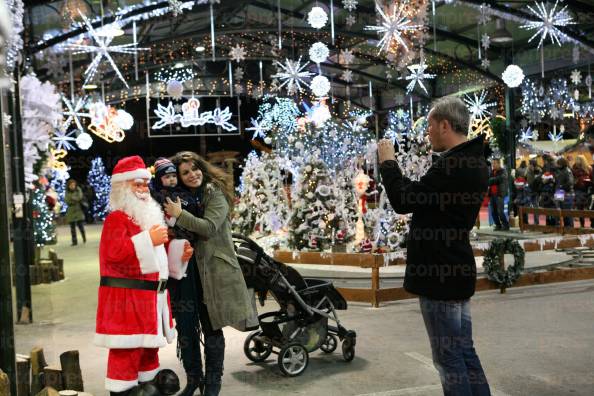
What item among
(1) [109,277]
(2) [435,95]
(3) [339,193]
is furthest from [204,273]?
(2) [435,95]

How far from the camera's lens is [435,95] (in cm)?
2406

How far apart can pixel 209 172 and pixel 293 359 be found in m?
1.54

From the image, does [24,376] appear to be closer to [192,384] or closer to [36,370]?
[36,370]

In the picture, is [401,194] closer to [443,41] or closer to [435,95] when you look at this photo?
[443,41]

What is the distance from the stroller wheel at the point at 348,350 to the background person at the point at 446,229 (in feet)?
6.48

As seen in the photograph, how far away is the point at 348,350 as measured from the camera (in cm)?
522

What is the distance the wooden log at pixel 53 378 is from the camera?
4.17 metres

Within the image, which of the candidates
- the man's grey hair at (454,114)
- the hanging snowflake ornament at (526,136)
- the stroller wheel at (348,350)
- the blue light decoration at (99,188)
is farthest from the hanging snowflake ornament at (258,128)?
the man's grey hair at (454,114)

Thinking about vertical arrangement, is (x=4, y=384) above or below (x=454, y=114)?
below

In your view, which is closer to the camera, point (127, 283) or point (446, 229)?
point (446, 229)

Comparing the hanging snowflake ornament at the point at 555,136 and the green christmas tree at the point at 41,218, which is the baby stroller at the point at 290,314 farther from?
the hanging snowflake ornament at the point at 555,136

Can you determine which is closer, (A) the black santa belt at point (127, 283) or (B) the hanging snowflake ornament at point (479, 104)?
(A) the black santa belt at point (127, 283)

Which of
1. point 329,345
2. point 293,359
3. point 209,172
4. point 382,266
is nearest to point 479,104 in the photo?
point 382,266

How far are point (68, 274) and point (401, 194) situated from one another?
8.98m
